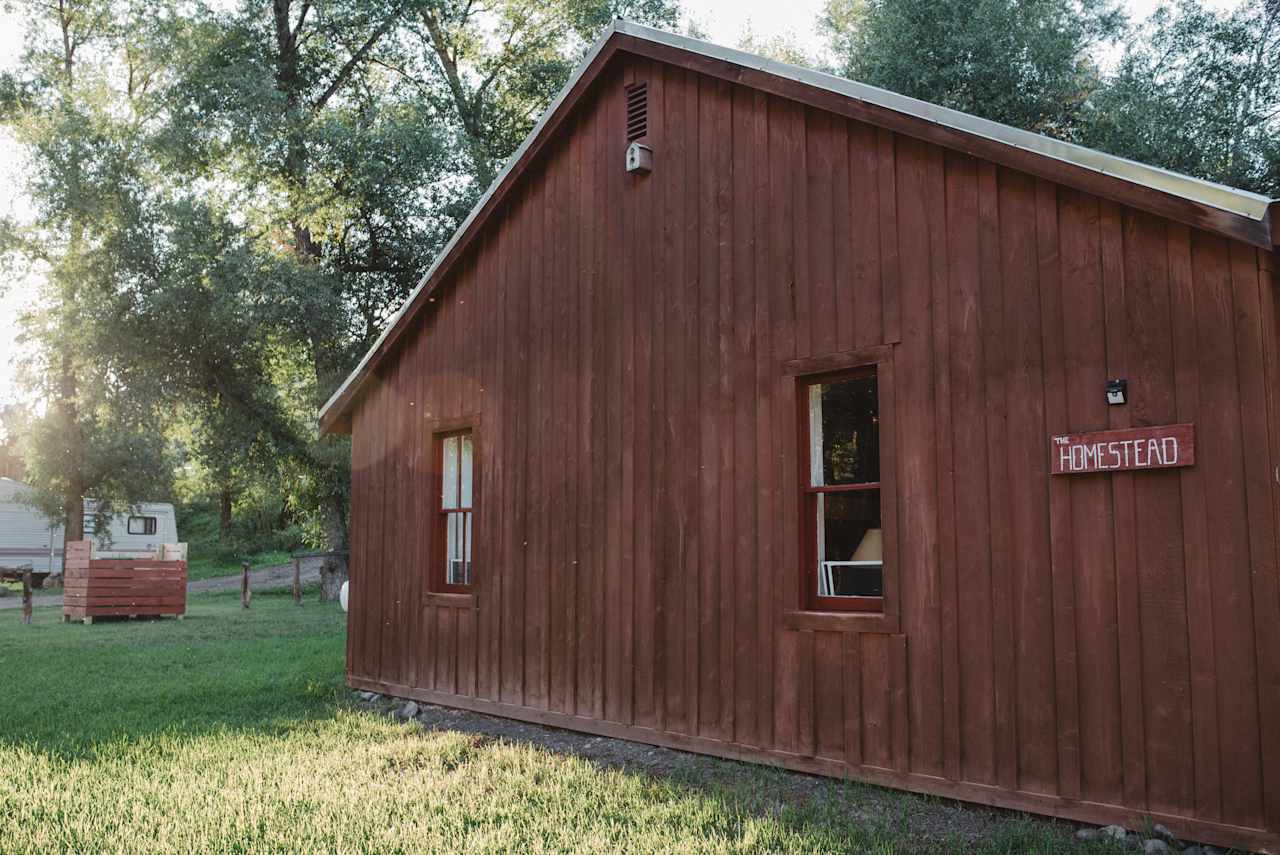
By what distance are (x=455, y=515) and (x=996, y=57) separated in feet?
49.7

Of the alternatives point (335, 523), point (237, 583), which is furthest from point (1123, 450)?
point (237, 583)

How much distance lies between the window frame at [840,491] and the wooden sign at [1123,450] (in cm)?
104

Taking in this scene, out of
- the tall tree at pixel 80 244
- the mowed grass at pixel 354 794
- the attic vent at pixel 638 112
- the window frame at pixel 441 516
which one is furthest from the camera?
the tall tree at pixel 80 244

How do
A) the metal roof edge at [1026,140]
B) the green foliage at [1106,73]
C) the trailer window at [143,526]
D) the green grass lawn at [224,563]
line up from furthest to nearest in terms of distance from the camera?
the green grass lawn at [224,563] → the trailer window at [143,526] → the green foliage at [1106,73] → the metal roof edge at [1026,140]

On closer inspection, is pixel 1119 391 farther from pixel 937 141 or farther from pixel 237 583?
pixel 237 583

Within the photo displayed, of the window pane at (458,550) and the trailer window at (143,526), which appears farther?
the trailer window at (143,526)

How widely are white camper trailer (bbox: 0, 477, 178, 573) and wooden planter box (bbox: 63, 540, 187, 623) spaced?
15767 millimetres

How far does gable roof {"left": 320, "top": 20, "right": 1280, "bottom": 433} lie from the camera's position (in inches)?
192

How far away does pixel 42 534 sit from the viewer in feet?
117

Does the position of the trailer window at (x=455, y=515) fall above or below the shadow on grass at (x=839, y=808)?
above

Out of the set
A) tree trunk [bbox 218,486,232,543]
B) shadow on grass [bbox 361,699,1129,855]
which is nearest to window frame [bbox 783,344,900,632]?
shadow on grass [bbox 361,699,1129,855]

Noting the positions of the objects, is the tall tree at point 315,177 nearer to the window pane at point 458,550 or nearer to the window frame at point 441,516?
the window frame at point 441,516

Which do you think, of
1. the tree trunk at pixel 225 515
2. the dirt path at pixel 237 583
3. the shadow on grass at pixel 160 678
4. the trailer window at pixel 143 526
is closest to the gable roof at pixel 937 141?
the shadow on grass at pixel 160 678

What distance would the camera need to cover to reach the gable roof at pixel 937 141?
4.89 metres
